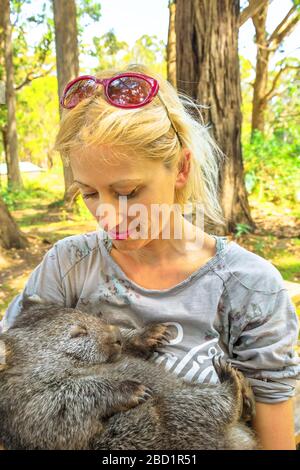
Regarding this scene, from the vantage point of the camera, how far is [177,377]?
1783mm

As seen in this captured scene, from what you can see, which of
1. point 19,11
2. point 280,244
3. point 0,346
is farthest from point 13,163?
point 0,346

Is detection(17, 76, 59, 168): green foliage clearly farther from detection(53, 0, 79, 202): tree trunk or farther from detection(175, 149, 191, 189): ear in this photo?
detection(175, 149, 191, 189): ear

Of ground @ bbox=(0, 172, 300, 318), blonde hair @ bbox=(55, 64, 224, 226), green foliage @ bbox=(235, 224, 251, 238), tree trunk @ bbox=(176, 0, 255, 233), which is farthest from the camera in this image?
green foliage @ bbox=(235, 224, 251, 238)

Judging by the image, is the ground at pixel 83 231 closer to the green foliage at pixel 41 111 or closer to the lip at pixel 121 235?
the lip at pixel 121 235

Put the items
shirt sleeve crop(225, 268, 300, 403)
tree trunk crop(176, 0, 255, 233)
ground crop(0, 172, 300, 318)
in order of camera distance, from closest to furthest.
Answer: shirt sleeve crop(225, 268, 300, 403) < tree trunk crop(176, 0, 255, 233) < ground crop(0, 172, 300, 318)

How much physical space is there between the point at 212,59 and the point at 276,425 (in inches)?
179

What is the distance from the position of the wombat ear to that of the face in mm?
496

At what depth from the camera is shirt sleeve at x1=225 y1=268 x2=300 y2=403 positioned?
5.43 feet

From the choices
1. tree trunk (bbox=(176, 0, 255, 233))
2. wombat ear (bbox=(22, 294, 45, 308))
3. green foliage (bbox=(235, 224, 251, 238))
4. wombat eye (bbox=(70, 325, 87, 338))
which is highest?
tree trunk (bbox=(176, 0, 255, 233))

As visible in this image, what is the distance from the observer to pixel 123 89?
1635mm

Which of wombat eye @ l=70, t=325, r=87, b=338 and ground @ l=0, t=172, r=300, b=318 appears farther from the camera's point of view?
ground @ l=0, t=172, r=300, b=318

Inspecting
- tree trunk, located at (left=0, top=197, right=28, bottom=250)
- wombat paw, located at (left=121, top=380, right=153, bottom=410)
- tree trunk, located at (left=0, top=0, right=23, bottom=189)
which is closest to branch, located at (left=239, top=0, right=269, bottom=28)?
tree trunk, located at (left=0, top=197, right=28, bottom=250)

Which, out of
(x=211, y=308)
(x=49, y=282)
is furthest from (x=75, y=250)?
(x=211, y=308)

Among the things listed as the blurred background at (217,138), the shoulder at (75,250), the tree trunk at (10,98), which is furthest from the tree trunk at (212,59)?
the tree trunk at (10,98)
